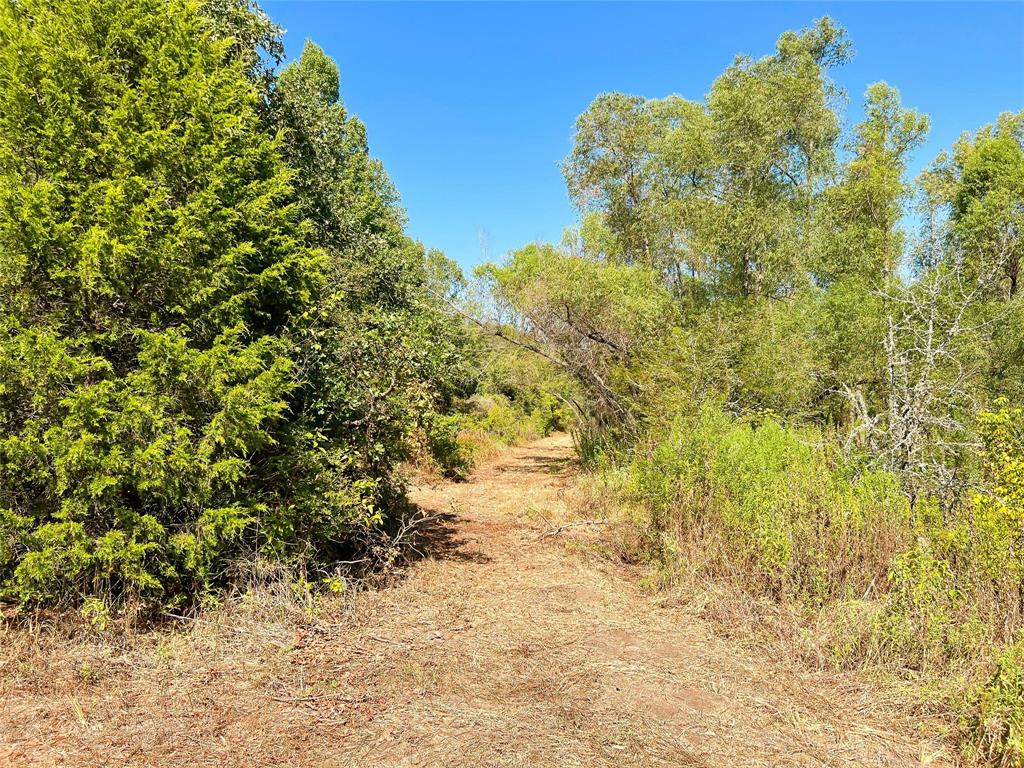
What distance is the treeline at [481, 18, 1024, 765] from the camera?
14.1 feet

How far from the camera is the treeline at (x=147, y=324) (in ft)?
13.7

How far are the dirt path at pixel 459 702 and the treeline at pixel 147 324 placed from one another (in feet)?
2.67

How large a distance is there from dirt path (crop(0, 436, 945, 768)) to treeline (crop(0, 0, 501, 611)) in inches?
32.0

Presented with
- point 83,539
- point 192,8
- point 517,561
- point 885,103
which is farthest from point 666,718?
point 885,103

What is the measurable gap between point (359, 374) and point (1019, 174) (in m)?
16.8

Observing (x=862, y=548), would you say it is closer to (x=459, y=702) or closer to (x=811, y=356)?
(x=459, y=702)

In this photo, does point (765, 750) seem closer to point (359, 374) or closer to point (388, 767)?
point (388, 767)

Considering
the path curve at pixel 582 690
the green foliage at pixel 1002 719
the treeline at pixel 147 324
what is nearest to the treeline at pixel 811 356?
the green foliage at pixel 1002 719

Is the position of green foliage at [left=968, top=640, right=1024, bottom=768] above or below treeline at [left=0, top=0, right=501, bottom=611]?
below

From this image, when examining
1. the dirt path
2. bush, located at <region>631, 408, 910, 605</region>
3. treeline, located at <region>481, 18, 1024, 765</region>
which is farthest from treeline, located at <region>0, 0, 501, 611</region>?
treeline, located at <region>481, 18, 1024, 765</region>

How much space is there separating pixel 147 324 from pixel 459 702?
12.6ft

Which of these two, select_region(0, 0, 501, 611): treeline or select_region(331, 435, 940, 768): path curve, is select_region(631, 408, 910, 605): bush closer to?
select_region(331, 435, 940, 768): path curve

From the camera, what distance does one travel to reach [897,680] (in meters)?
3.93

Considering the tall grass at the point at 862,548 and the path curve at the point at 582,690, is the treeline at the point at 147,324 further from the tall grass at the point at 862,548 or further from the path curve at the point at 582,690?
the tall grass at the point at 862,548
